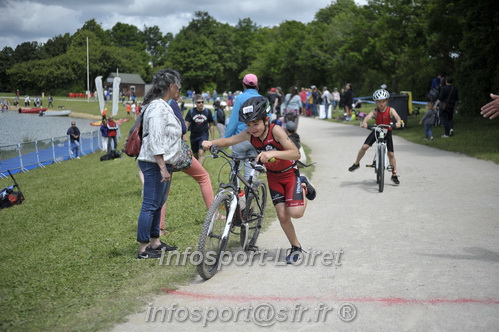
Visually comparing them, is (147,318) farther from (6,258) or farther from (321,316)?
(6,258)

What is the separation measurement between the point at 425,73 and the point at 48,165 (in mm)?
27657

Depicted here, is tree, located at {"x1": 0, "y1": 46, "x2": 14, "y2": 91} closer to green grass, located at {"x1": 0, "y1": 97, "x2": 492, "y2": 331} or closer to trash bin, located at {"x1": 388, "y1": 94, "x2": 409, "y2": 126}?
green grass, located at {"x1": 0, "y1": 97, "x2": 492, "y2": 331}

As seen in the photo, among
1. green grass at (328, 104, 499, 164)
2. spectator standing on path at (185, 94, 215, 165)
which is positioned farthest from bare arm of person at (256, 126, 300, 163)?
green grass at (328, 104, 499, 164)

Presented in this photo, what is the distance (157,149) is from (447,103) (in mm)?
15932

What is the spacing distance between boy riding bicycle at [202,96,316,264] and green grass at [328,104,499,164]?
9.98m

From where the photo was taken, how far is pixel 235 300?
5.06m

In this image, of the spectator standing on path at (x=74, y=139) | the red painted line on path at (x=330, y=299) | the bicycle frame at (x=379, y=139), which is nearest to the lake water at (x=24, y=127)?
the spectator standing on path at (x=74, y=139)

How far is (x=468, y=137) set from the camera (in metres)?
19.1

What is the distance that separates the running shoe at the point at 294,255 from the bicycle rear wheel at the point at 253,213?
611mm

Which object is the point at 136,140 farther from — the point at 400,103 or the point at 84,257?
the point at 400,103

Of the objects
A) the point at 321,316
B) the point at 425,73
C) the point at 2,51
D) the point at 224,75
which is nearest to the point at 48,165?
the point at 2,51

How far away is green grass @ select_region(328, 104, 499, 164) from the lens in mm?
15920

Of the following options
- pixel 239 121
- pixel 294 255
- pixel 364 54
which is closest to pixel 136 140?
pixel 239 121

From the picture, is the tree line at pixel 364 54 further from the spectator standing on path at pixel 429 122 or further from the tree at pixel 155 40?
the tree at pixel 155 40
